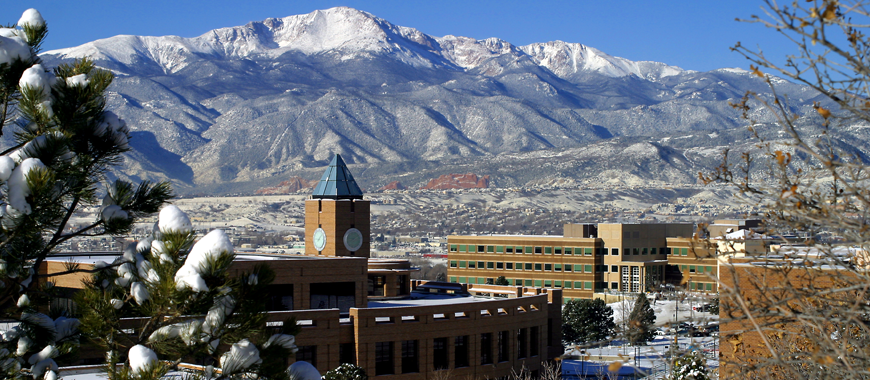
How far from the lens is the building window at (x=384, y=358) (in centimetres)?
4134

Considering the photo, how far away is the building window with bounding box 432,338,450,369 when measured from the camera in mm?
43469

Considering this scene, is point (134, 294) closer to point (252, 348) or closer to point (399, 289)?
point (252, 348)

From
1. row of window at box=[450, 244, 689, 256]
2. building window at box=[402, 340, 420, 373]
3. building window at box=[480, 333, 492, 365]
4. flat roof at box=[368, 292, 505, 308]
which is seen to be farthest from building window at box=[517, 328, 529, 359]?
row of window at box=[450, 244, 689, 256]

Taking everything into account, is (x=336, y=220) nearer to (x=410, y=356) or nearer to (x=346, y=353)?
(x=410, y=356)

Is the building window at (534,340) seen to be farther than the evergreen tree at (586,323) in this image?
No

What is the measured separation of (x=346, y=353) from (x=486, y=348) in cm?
831

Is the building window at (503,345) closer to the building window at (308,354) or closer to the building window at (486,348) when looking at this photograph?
the building window at (486,348)

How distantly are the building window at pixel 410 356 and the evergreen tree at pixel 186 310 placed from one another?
29.7 meters

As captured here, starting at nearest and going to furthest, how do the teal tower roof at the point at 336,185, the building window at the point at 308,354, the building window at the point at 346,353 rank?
1. the building window at the point at 308,354
2. the building window at the point at 346,353
3. the teal tower roof at the point at 336,185

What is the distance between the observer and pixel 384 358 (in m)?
41.6

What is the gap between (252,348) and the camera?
12125 mm

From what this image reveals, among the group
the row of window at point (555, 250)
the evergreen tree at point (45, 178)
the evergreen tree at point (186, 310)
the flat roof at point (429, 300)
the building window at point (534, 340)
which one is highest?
the evergreen tree at point (45, 178)

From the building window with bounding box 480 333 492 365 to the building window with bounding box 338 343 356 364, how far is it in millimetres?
7788

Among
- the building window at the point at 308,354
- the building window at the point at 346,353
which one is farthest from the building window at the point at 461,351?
the building window at the point at 308,354
